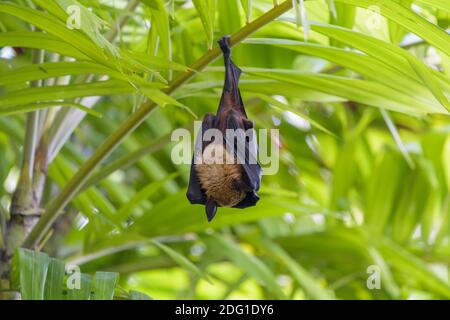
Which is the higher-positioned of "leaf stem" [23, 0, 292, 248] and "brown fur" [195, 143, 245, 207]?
"leaf stem" [23, 0, 292, 248]

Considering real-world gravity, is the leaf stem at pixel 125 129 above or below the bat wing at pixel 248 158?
above

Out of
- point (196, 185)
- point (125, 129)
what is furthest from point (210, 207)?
point (125, 129)

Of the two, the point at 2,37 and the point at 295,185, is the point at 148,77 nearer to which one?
the point at 2,37

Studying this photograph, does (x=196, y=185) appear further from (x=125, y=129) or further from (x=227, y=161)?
(x=125, y=129)

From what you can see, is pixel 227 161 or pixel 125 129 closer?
pixel 227 161
